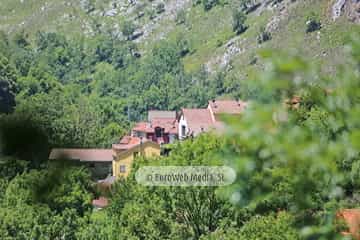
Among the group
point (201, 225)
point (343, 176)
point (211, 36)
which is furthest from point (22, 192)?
point (211, 36)

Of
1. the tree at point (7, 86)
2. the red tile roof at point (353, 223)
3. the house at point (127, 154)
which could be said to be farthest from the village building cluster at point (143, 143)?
the red tile roof at point (353, 223)

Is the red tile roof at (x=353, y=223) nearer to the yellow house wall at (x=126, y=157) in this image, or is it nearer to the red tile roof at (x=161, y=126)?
the yellow house wall at (x=126, y=157)

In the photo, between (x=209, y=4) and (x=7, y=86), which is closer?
(x=7, y=86)

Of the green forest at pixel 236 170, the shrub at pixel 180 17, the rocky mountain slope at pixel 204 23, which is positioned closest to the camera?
the green forest at pixel 236 170

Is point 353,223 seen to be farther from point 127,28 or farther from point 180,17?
point 127,28

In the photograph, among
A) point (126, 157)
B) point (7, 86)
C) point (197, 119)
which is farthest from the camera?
point (7, 86)

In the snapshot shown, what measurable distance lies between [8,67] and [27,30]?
4443 centimetres

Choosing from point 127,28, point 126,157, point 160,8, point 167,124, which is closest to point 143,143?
point 126,157

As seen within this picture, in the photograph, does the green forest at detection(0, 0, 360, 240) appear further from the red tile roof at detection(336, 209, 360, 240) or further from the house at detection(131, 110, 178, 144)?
the house at detection(131, 110, 178, 144)

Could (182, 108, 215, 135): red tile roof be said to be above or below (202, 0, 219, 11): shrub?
below

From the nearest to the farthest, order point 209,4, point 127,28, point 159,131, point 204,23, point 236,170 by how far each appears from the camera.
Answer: point 236,170 → point 159,131 → point 204,23 → point 209,4 → point 127,28

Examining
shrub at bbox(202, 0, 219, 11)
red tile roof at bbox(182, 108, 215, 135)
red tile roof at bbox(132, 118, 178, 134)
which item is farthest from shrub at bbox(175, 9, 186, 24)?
red tile roof at bbox(182, 108, 215, 135)

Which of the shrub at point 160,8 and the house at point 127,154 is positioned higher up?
the shrub at point 160,8

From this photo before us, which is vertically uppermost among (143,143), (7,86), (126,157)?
(7,86)
